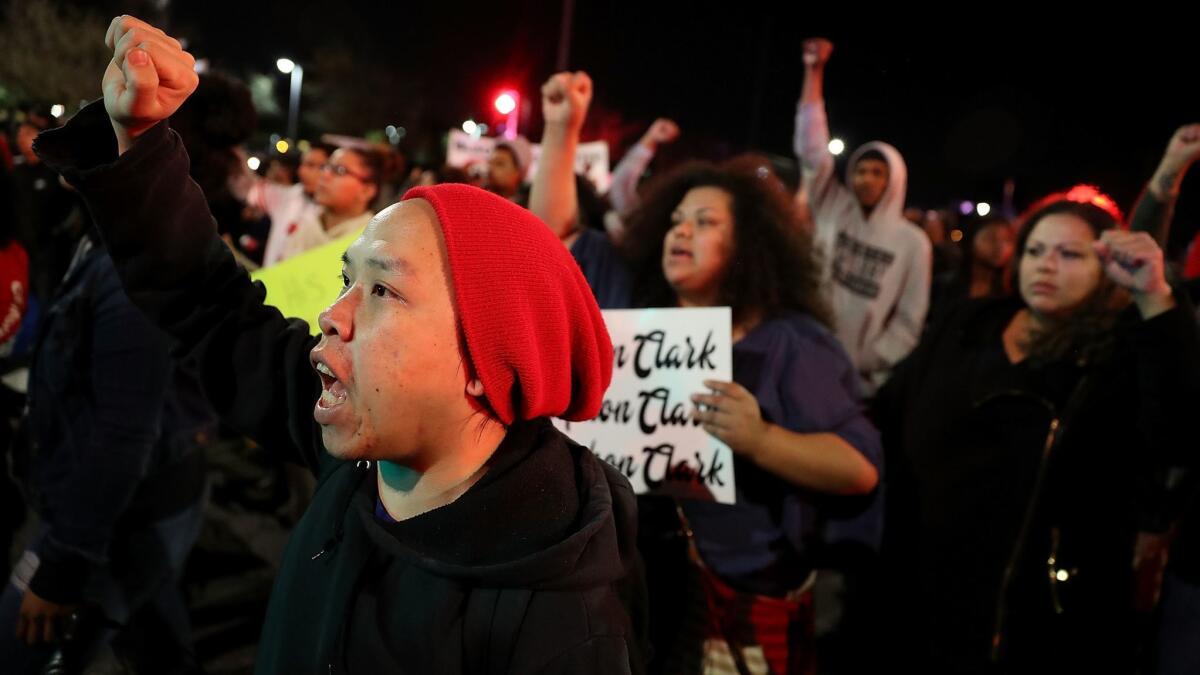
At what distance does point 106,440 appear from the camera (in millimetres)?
2205

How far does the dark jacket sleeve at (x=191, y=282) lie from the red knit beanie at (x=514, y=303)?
48 cm

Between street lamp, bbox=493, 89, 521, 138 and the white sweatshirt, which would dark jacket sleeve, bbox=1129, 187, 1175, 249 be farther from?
street lamp, bbox=493, 89, 521, 138

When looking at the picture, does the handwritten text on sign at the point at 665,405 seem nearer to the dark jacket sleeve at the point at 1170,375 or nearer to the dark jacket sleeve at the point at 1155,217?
the dark jacket sleeve at the point at 1170,375

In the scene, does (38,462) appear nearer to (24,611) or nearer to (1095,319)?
(24,611)

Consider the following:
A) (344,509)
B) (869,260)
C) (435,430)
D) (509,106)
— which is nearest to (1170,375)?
(435,430)

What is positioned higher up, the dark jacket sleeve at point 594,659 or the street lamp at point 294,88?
the street lamp at point 294,88

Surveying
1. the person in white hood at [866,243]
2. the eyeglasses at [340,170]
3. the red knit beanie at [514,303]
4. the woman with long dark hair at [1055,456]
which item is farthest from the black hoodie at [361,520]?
the person in white hood at [866,243]

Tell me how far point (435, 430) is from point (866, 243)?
432 centimetres

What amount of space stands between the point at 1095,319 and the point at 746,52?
2.41 metres

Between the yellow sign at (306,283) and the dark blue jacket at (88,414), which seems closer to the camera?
the dark blue jacket at (88,414)

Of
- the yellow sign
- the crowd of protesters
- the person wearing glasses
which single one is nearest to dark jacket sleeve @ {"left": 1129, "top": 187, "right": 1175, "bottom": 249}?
the crowd of protesters

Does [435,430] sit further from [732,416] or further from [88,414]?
[88,414]

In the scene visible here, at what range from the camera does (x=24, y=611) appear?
86.5 inches

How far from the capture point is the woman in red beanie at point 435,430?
1169mm
